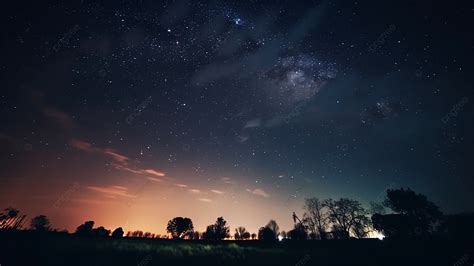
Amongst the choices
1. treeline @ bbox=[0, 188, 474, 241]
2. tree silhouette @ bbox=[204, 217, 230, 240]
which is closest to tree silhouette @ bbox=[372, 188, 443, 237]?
treeline @ bbox=[0, 188, 474, 241]

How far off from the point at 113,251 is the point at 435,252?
3920 cm

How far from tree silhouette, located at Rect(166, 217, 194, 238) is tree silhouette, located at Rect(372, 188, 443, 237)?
2686 inches

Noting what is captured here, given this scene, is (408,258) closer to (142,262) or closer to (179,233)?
(142,262)

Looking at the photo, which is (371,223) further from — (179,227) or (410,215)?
(179,227)

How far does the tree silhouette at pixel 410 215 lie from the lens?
54.2 metres

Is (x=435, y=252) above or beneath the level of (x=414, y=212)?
beneath

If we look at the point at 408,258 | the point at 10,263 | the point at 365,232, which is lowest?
the point at 10,263

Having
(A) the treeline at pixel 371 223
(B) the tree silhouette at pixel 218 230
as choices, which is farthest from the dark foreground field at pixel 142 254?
(B) the tree silhouette at pixel 218 230

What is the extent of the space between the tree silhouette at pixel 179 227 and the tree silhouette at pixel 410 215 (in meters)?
68.2

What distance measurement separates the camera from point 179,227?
8662 centimetres

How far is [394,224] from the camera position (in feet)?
187

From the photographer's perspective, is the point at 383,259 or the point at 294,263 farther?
the point at 383,259

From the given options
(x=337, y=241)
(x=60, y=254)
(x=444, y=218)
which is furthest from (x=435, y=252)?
(x=60, y=254)

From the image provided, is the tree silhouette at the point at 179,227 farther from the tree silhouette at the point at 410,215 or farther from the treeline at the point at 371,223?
the tree silhouette at the point at 410,215
